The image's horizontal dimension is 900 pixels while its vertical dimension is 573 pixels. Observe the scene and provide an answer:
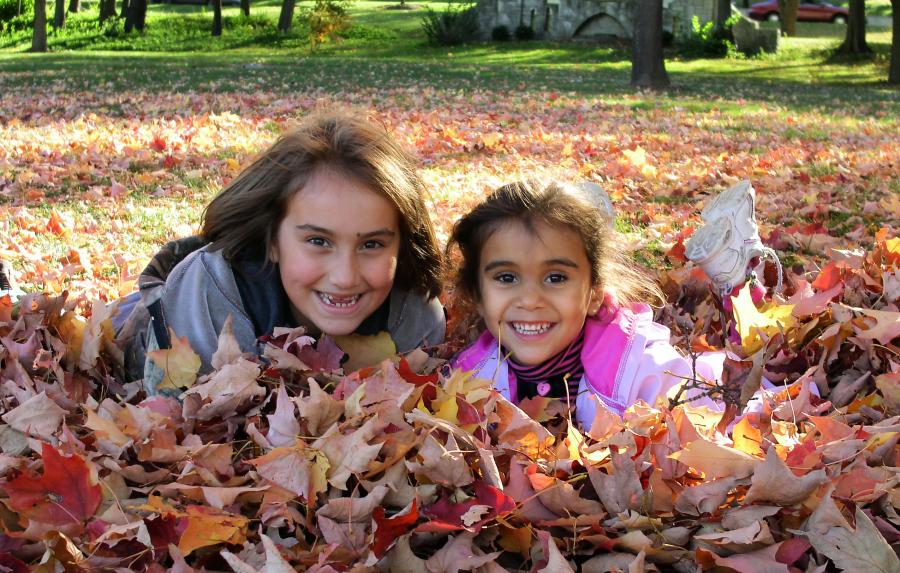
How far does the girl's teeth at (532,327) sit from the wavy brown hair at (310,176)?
0.50m

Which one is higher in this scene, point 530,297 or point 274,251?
point 274,251

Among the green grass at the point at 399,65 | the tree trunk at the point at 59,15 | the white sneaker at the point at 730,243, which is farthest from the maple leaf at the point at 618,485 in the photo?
the tree trunk at the point at 59,15

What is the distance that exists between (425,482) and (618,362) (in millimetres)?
1206

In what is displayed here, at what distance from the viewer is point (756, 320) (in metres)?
3.33

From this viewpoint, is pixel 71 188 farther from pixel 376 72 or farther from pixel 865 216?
pixel 376 72

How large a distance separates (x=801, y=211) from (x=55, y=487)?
192 inches

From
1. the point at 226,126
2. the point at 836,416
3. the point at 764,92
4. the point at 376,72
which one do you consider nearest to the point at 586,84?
the point at 764,92

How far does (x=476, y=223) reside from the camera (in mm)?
3334

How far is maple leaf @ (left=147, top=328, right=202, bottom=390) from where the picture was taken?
9.16ft

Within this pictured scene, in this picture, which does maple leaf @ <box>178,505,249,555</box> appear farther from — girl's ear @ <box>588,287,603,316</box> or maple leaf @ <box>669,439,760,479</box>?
girl's ear @ <box>588,287,603,316</box>

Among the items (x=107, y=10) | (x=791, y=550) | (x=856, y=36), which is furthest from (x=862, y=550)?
(x=107, y=10)

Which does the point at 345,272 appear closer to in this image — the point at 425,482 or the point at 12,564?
the point at 425,482

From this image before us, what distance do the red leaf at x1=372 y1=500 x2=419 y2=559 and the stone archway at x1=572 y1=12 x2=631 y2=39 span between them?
25984 mm

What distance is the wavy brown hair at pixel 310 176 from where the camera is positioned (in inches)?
127
